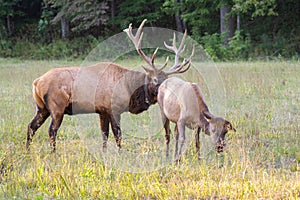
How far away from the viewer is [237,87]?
13.0 meters

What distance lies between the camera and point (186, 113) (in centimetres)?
730

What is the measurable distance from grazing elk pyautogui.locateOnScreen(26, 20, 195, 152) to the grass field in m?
0.45

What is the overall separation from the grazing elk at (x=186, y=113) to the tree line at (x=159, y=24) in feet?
50.9

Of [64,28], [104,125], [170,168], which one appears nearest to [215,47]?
[64,28]

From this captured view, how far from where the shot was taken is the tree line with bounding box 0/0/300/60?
24.3 metres

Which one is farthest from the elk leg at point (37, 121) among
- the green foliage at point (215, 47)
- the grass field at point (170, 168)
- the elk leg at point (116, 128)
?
the green foliage at point (215, 47)

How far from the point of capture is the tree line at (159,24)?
79.7 feet

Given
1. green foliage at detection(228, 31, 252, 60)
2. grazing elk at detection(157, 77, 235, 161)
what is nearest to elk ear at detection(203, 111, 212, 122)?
grazing elk at detection(157, 77, 235, 161)

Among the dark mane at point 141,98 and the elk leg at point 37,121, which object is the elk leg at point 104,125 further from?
the elk leg at point 37,121

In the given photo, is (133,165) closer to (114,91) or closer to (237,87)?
(114,91)

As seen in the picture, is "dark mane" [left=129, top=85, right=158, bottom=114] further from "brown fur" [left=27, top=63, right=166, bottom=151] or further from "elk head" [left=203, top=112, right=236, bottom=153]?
"elk head" [left=203, top=112, right=236, bottom=153]

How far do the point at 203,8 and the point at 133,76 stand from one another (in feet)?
63.2

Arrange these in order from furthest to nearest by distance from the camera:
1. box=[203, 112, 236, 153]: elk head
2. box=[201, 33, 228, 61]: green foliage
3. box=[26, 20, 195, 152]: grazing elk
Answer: box=[201, 33, 228, 61]: green foliage
box=[26, 20, 195, 152]: grazing elk
box=[203, 112, 236, 153]: elk head

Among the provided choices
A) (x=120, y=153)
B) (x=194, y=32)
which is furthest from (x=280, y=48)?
(x=120, y=153)
